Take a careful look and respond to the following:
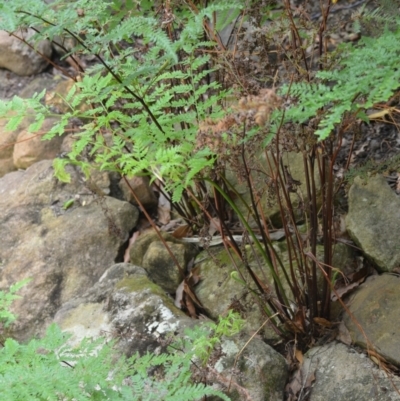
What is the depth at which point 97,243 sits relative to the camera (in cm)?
367

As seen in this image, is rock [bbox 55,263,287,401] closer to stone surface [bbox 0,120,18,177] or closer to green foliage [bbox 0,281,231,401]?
green foliage [bbox 0,281,231,401]

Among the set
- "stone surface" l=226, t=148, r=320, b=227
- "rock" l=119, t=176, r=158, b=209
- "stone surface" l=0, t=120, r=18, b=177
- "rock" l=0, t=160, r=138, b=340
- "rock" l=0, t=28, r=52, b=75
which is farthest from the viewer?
"rock" l=0, t=28, r=52, b=75

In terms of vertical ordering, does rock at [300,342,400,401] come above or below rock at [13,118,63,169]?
below

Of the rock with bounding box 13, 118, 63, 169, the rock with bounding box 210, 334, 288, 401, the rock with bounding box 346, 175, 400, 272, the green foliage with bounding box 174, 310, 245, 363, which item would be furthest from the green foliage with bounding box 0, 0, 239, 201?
the rock with bounding box 13, 118, 63, 169

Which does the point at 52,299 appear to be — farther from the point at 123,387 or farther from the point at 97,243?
the point at 123,387

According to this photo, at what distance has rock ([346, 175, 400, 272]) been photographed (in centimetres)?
292

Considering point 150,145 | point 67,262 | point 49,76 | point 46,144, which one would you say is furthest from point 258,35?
point 49,76

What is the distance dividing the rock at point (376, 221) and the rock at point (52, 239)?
4.94 ft

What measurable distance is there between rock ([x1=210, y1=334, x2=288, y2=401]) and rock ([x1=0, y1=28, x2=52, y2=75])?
12.3ft

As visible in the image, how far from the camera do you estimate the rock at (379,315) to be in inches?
101

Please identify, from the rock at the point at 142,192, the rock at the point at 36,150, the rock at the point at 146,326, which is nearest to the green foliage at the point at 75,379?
the rock at the point at 146,326

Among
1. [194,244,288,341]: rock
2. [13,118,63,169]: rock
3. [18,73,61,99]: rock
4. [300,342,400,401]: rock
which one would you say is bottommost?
[300,342,400,401]: rock

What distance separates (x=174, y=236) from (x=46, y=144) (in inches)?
58.9

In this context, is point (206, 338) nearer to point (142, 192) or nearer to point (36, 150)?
point (142, 192)
